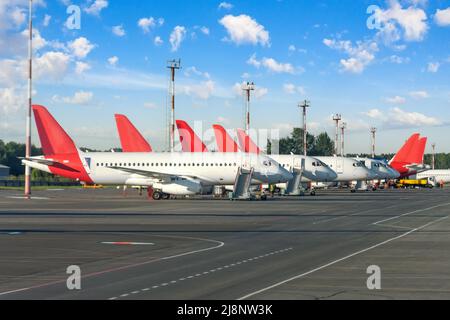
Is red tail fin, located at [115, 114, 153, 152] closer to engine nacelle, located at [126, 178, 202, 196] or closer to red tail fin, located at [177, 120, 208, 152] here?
red tail fin, located at [177, 120, 208, 152]

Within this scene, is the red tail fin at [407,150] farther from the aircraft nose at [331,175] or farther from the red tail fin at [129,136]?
the red tail fin at [129,136]

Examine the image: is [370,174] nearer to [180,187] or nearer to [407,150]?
[180,187]

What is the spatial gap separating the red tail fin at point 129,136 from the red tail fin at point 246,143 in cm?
1392

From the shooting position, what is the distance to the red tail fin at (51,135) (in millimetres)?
85062

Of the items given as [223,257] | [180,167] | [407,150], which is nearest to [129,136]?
[180,167]

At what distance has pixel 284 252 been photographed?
2870 cm

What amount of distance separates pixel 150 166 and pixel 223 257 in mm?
56529

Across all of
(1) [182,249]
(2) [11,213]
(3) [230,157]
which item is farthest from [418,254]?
(3) [230,157]

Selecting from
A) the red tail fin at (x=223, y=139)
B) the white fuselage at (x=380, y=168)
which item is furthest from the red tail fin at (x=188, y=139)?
the white fuselage at (x=380, y=168)

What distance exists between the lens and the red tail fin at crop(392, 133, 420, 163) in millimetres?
150000

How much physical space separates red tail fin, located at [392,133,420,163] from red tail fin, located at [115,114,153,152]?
65.6 meters

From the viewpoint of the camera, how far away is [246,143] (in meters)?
106

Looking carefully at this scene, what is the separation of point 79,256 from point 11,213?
2685 cm
